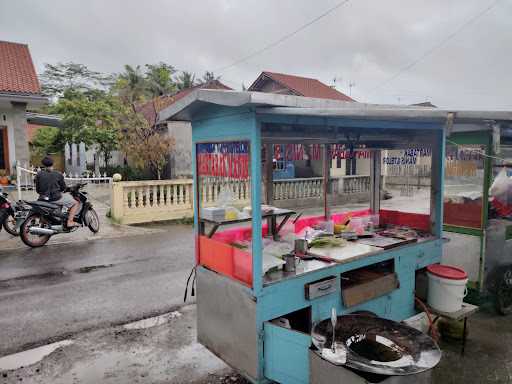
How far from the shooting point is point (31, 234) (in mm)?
7781

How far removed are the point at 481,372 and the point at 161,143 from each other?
1132cm

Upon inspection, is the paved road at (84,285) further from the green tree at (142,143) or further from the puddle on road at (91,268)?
the green tree at (142,143)

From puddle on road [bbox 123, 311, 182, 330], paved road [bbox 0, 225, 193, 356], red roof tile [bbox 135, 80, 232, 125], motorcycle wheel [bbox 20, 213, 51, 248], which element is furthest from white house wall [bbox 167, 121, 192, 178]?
puddle on road [bbox 123, 311, 182, 330]

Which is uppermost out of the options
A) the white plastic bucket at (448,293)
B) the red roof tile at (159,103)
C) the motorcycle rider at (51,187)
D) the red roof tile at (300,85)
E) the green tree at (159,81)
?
the green tree at (159,81)

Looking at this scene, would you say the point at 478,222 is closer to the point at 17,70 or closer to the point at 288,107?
the point at 288,107

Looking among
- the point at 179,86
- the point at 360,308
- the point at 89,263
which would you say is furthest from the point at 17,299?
the point at 179,86

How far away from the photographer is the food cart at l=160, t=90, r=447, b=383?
2.76m

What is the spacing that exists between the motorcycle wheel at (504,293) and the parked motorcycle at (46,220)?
7933mm

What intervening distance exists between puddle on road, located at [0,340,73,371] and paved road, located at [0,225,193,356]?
0.14 meters

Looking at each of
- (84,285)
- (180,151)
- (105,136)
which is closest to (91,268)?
(84,285)

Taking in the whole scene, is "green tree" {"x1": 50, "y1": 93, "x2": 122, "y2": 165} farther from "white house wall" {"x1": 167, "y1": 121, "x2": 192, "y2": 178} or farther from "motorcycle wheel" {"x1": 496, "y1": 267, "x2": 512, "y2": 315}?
"motorcycle wheel" {"x1": 496, "y1": 267, "x2": 512, "y2": 315}

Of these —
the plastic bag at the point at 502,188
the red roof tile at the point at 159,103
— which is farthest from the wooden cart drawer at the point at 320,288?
the red roof tile at the point at 159,103

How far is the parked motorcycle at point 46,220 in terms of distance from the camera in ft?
25.3

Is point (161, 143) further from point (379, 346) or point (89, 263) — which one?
Answer: point (379, 346)
